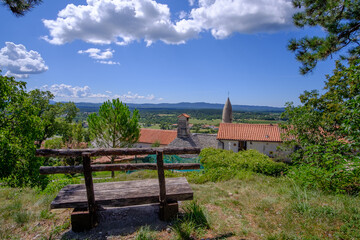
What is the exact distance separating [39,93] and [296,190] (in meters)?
30.5

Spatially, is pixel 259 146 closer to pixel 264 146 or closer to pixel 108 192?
pixel 264 146

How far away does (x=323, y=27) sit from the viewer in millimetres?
5504

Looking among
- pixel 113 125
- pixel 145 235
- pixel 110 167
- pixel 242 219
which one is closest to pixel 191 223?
pixel 145 235

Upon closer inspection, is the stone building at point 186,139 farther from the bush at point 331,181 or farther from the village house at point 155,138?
the bush at point 331,181

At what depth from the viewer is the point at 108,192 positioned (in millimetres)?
3734

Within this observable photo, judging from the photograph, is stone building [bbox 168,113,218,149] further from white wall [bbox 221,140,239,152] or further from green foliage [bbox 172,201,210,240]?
green foliage [bbox 172,201,210,240]

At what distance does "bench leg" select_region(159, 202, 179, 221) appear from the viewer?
3.63 meters

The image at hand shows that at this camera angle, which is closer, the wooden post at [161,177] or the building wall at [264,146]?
the wooden post at [161,177]

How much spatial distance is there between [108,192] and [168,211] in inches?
50.6

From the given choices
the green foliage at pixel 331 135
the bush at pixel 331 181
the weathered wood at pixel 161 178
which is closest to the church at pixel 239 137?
the green foliage at pixel 331 135

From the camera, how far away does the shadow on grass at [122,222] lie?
3336 mm

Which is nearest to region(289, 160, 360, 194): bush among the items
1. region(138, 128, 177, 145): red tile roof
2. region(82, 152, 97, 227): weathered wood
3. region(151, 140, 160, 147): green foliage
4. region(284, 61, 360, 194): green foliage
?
region(284, 61, 360, 194): green foliage

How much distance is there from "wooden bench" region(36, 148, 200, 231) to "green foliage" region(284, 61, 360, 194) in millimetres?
3584

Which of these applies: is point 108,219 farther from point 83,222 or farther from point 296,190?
point 296,190
